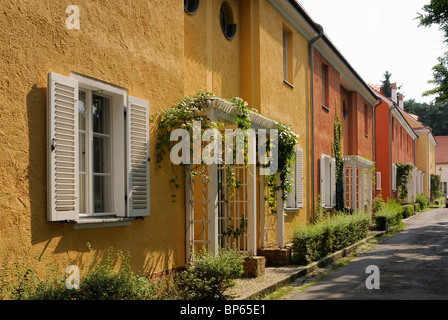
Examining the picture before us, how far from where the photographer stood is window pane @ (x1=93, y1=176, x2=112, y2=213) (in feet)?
20.3

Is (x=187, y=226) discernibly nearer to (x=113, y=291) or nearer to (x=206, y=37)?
(x=113, y=291)

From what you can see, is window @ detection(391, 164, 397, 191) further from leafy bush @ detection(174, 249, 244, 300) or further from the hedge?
leafy bush @ detection(174, 249, 244, 300)

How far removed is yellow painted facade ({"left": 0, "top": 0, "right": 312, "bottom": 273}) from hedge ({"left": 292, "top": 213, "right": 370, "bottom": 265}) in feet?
9.14

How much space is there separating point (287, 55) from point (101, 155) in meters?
7.94

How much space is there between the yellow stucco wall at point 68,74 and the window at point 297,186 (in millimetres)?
5794

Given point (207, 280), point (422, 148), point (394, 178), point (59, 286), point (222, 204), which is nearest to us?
point (59, 286)

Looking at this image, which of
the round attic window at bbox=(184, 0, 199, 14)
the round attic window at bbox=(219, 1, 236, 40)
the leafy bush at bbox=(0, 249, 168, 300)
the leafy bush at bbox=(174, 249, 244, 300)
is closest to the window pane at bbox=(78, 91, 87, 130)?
the leafy bush at bbox=(0, 249, 168, 300)

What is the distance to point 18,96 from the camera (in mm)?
4805

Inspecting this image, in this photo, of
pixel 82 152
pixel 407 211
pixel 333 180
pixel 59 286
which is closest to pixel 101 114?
pixel 82 152

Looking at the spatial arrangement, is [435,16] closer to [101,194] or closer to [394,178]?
[101,194]

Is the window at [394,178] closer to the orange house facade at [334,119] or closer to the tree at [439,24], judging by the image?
the orange house facade at [334,119]

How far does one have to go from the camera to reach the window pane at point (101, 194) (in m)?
6.18

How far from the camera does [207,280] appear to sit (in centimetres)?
643

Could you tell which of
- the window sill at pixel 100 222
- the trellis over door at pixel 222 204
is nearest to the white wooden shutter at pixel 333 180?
the trellis over door at pixel 222 204
